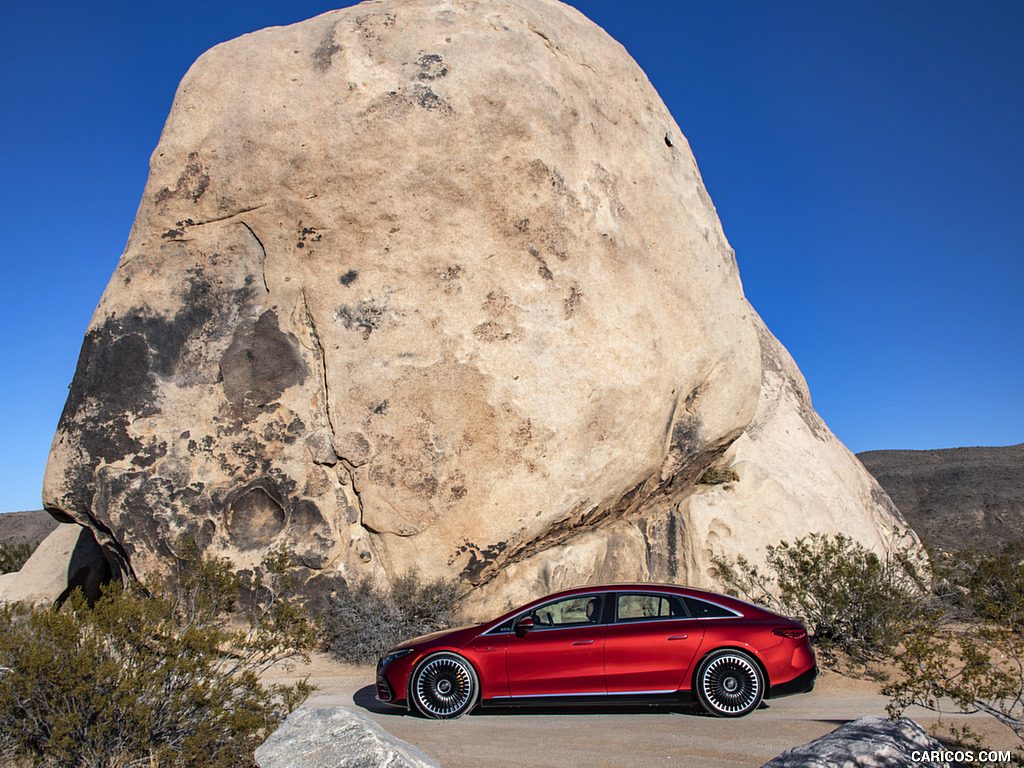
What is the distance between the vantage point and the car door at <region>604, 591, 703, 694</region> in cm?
620

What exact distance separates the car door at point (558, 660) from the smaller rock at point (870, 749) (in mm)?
2377

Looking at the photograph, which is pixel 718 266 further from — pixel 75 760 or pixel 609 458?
pixel 75 760

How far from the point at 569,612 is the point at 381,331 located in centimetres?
498

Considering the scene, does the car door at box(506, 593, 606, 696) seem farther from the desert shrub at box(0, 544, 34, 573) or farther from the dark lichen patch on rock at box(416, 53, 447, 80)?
the desert shrub at box(0, 544, 34, 573)

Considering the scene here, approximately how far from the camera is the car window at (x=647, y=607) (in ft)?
21.3

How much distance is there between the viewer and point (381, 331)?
9.84 m

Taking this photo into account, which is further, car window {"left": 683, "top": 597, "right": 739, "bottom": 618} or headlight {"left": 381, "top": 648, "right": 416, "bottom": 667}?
headlight {"left": 381, "top": 648, "right": 416, "bottom": 667}

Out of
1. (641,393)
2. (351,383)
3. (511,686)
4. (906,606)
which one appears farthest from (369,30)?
(906,606)

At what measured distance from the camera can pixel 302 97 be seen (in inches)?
400

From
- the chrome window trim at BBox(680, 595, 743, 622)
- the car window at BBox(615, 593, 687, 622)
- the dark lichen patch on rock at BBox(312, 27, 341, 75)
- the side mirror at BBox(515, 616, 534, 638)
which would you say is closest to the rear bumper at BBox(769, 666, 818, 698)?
the chrome window trim at BBox(680, 595, 743, 622)

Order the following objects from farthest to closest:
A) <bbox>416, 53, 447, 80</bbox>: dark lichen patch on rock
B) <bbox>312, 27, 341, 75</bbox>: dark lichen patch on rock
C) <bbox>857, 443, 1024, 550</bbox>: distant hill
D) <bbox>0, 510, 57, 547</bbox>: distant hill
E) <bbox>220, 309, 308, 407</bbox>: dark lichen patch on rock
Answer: <bbox>0, 510, 57, 547</bbox>: distant hill < <bbox>857, 443, 1024, 550</bbox>: distant hill < <bbox>312, 27, 341, 75</bbox>: dark lichen patch on rock < <bbox>416, 53, 447, 80</bbox>: dark lichen patch on rock < <bbox>220, 309, 308, 407</bbox>: dark lichen patch on rock

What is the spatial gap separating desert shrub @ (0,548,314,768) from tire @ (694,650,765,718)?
11.5 feet

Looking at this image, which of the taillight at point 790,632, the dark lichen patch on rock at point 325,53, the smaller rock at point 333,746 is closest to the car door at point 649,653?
the taillight at point 790,632

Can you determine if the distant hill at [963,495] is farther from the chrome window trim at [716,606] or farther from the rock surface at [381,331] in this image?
the chrome window trim at [716,606]
